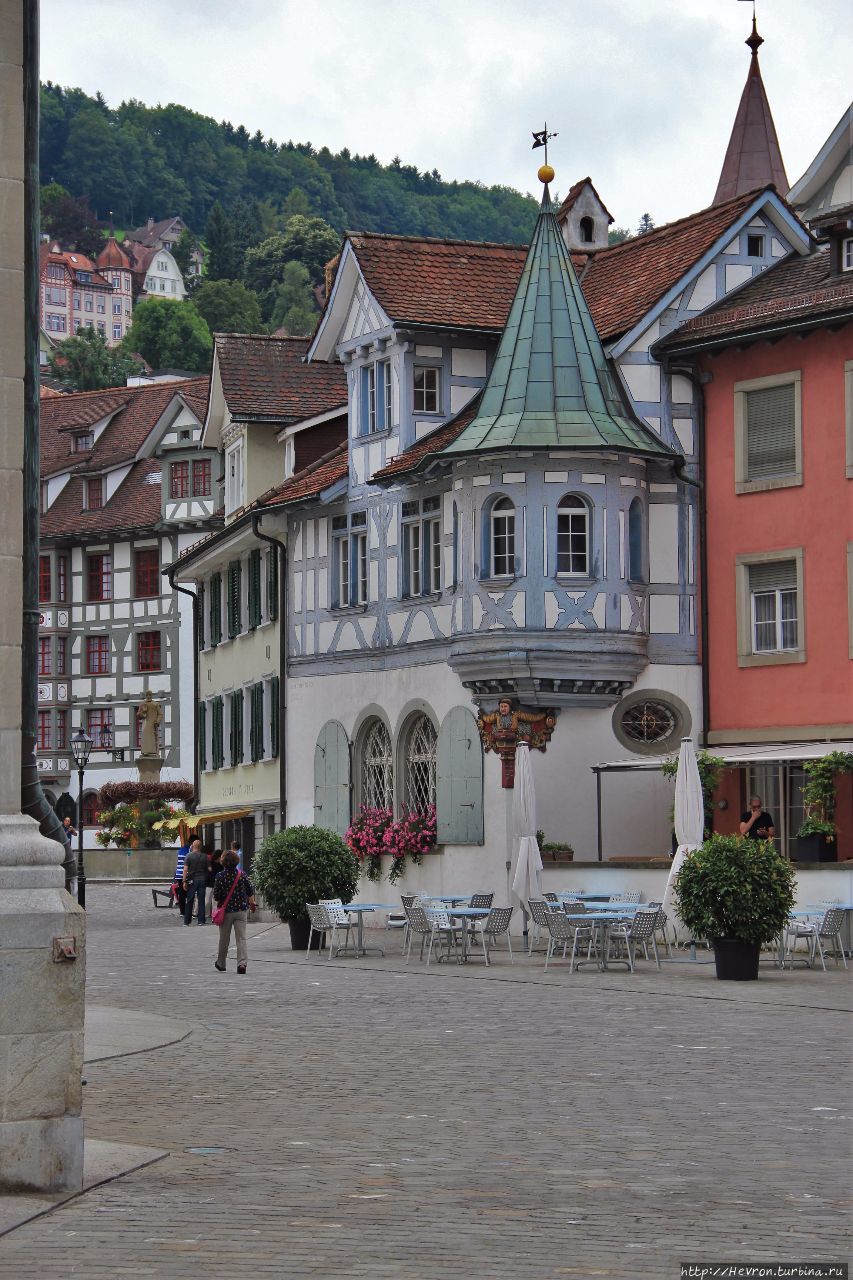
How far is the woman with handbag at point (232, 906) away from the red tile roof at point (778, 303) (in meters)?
12.9

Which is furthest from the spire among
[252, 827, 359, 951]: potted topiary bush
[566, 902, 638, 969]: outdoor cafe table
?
[566, 902, 638, 969]: outdoor cafe table

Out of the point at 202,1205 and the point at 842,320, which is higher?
the point at 842,320

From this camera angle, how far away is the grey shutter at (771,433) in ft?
113

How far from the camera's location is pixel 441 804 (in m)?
36.5

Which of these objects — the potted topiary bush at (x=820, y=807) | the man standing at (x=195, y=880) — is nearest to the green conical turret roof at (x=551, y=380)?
the potted topiary bush at (x=820, y=807)

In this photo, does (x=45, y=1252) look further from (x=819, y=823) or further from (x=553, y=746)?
(x=553, y=746)

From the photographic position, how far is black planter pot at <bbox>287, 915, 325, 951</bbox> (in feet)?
100

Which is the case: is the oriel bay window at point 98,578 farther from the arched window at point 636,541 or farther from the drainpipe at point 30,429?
the drainpipe at point 30,429

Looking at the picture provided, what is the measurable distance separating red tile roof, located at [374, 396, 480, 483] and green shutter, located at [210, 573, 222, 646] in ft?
39.2

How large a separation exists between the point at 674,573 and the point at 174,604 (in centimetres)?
3962

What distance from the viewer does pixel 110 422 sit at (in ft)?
263

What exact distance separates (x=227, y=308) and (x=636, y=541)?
450 ft

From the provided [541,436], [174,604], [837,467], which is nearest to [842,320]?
[837,467]

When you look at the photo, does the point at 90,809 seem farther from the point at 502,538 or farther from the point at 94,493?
the point at 502,538
